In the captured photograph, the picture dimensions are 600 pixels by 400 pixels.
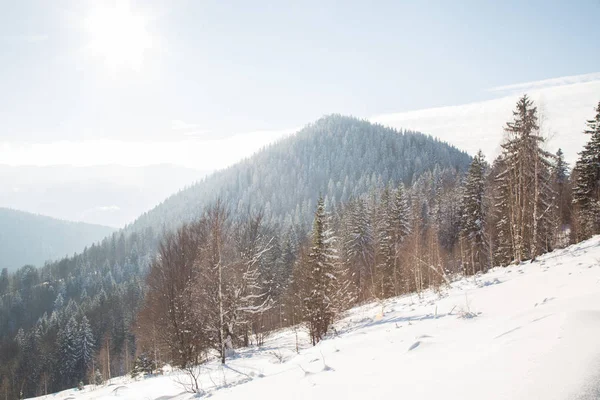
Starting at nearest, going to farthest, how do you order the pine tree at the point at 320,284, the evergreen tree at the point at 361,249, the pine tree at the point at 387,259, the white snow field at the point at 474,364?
the white snow field at the point at 474,364, the pine tree at the point at 320,284, the pine tree at the point at 387,259, the evergreen tree at the point at 361,249

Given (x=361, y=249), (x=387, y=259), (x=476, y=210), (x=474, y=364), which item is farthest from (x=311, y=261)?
(x=361, y=249)

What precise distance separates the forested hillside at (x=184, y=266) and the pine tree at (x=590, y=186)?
14.7 meters

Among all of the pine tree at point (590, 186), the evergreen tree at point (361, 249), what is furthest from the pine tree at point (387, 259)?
the pine tree at point (590, 186)

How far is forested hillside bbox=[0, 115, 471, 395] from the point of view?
23016 millimetres

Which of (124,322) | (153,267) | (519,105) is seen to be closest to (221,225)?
(153,267)

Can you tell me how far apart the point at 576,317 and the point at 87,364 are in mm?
88620

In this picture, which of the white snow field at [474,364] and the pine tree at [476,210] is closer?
the white snow field at [474,364]

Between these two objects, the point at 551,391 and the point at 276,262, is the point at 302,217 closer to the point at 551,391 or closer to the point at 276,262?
the point at 276,262

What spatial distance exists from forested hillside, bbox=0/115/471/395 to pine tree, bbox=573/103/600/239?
1470 cm

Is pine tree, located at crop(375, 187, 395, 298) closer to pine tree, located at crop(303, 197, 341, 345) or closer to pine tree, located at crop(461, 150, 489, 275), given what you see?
pine tree, located at crop(461, 150, 489, 275)

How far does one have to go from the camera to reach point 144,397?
409 inches

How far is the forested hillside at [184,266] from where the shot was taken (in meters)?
23.0

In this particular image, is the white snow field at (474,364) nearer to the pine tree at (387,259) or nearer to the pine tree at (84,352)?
the pine tree at (387,259)

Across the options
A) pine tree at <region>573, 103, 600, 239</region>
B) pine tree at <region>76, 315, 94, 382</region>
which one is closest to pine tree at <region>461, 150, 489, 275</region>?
pine tree at <region>573, 103, 600, 239</region>
